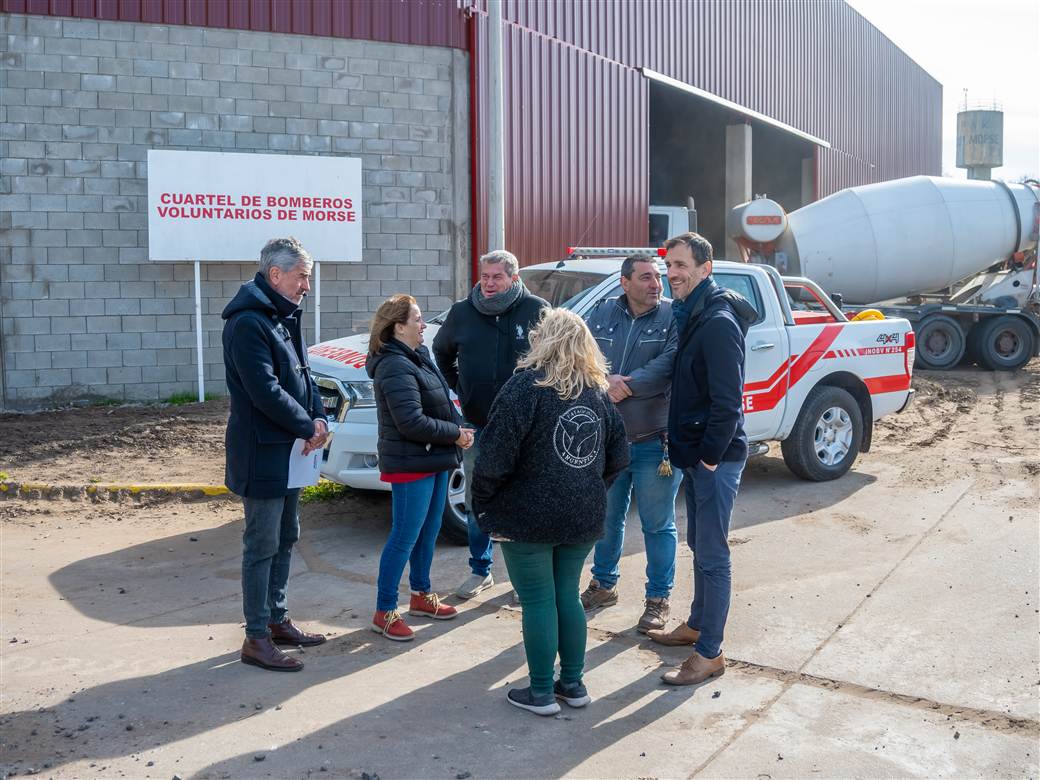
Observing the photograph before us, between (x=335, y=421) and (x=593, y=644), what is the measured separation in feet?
8.25

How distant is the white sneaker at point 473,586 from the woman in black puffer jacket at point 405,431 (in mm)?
667

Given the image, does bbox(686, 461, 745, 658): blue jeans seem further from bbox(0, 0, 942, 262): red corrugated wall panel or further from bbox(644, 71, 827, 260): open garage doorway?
bbox(644, 71, 827, 260): open garage doorway

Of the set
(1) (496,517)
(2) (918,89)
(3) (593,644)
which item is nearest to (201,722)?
(1) (496,517)

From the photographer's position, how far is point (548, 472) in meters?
4.33

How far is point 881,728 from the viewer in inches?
173

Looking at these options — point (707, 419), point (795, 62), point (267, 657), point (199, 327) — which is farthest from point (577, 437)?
point (795, 62)

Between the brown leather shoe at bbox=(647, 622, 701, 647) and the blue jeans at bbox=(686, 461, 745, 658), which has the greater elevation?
the blue jeans at bbox=(686, 461, 745, 658)

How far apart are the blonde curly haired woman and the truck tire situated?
481cm

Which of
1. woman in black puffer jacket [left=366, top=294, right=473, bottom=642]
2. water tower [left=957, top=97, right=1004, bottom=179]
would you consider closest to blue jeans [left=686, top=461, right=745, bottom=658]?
woman in black puffer jacket [left=366, top=294, right=473, bottom=642]

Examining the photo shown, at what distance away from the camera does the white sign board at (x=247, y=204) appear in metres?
12.2

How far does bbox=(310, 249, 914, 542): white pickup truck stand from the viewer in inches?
280

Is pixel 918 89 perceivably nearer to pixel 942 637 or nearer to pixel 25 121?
pixel 25 121

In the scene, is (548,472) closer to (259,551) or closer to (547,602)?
(547,602)

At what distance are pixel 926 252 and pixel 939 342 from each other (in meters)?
1.49
